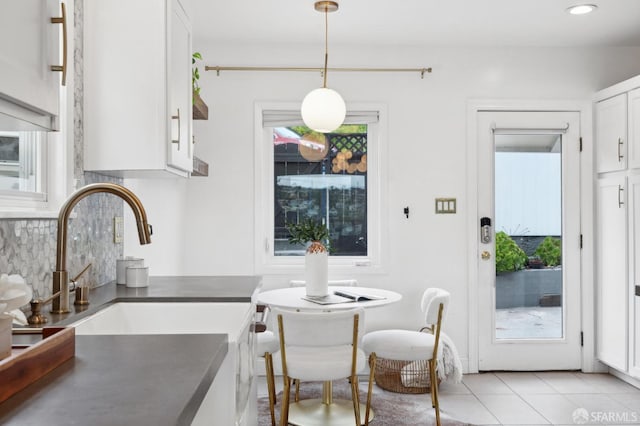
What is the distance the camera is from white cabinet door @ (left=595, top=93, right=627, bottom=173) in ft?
12.5

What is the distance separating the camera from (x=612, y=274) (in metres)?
3.95

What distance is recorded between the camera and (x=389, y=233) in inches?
165

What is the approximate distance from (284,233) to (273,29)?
149cm

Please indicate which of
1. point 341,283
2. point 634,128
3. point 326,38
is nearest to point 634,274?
point 634,128

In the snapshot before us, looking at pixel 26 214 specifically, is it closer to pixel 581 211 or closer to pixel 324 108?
pixel 324 108

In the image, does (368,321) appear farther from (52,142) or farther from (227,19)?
(52,142)

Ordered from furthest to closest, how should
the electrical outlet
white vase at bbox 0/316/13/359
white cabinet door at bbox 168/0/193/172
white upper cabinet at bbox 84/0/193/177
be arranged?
the electrical outlet
white cabinet door at bbox 168/0/193/172
white upper cabinet at bbox 84/0/193/177
white vase at bbox 0/316/13/359

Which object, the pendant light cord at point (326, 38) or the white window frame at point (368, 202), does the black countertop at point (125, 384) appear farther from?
the white window frame at point (368, 202)

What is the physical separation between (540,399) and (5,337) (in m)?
3.40

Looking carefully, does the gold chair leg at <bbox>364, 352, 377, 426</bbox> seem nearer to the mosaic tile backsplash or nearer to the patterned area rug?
the patterned area rug

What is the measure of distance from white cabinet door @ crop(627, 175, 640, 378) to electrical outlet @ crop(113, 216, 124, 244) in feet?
10.3

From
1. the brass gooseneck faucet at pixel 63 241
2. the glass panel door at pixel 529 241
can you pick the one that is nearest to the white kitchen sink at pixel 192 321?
the brass gooseneck faucet at pixel 63 241

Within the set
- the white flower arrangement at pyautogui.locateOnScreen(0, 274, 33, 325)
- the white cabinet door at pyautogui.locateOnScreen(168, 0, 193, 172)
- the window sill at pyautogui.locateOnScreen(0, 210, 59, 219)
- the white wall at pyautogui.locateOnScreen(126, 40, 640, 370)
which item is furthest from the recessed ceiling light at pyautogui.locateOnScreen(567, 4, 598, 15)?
the white flower arrangement at pyautogui.locateOnScreen(0, 274, 33, 325)

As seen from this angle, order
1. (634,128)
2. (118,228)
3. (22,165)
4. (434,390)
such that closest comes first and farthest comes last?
1. (22,165)
2. (118,228)
3. (434,390)
4. (634,128)
